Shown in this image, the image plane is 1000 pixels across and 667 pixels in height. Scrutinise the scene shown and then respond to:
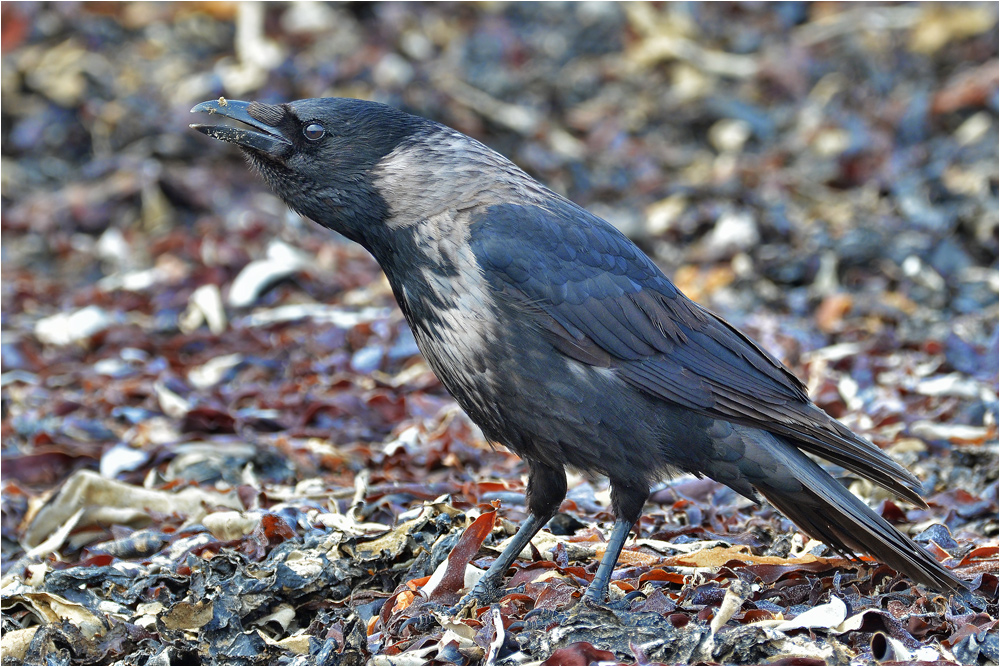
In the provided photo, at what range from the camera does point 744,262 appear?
703cm

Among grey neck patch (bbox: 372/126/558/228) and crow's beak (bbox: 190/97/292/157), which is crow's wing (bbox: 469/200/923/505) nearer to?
grey neck patch (bbox: 372/126/558/228)

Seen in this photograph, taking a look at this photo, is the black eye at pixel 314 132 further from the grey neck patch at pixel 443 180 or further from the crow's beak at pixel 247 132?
the grey neck patch at pixel 443 180

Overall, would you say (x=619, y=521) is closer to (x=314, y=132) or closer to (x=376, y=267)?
(x=314, y=132)

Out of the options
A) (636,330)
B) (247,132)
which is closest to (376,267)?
(247,132)

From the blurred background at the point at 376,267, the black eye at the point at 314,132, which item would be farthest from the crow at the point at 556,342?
the blurred background at the point at 376,267

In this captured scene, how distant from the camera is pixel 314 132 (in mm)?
3801

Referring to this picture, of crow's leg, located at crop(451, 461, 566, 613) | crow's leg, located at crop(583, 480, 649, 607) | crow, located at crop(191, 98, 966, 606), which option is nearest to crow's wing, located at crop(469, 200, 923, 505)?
crow, located at crop(191, 98, 966, 606)

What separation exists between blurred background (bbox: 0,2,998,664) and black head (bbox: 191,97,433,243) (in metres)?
1.18

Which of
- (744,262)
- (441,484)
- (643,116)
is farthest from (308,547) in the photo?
(643,116)

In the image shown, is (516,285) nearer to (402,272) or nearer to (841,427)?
(402,272)

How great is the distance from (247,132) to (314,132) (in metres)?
0.23

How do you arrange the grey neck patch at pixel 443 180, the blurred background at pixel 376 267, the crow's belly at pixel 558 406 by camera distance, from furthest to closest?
the blurred background at pixel 376 267 < the grey neck patch at pixel 443 180 < the crow's belly at pixel 558 406

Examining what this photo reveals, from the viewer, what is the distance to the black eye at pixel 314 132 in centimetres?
380

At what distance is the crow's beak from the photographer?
12.4 ft
